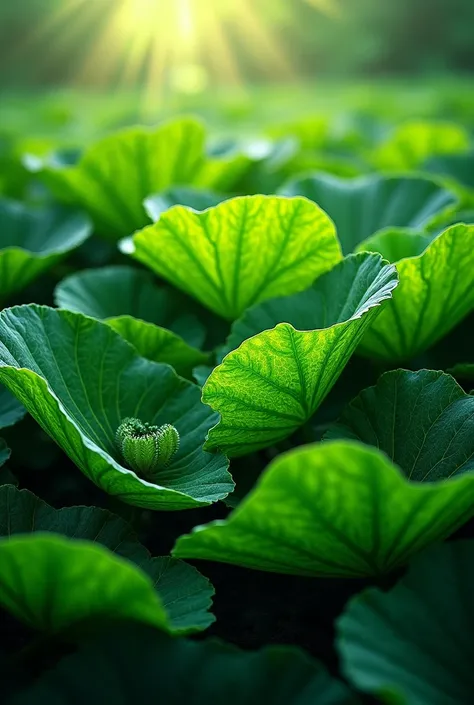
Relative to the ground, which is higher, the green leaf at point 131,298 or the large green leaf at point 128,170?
the large green leaf at point 128,170

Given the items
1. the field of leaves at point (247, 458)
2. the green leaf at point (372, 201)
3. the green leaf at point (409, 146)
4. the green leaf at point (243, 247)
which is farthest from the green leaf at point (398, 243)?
the green leaf at point (409, 146)

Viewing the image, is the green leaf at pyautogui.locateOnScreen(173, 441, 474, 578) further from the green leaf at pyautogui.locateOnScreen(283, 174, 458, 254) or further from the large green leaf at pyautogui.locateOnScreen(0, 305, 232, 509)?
the green leaf at pyautogui.locateOnScreen(283, 174, 458, 254)

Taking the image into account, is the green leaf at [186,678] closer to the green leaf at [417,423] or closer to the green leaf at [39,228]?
the green leaf at [417,423]

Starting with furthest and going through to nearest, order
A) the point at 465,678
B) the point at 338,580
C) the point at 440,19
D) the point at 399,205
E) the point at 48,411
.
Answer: the point at 440,19
the point at 399,205
the point at 338,580
the point at 48,411
the point at 465,678

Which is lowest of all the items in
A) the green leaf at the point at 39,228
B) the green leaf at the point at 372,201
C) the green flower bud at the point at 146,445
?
the green leaf at the point at 372,201

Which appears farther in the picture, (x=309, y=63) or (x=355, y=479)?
(x=309, y=63)

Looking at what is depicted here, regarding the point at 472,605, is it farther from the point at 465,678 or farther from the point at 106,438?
the point at 106,438

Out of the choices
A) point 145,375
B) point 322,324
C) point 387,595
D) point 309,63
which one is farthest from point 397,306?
point 309,63

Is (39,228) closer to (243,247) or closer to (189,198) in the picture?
(189,198)
